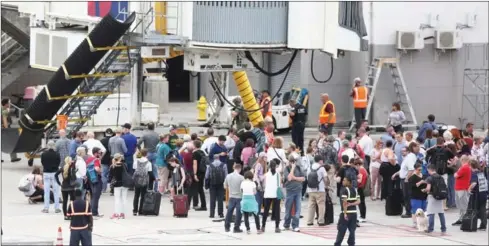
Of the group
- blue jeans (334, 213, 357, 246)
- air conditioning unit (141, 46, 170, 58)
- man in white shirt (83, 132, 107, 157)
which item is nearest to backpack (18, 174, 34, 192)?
man in white shirt (83, 132, 107, 157)

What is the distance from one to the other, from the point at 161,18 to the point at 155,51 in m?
0.73

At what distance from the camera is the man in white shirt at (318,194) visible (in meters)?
24.4

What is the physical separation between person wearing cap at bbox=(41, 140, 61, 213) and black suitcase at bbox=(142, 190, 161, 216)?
5.32ft

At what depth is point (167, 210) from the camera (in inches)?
1039

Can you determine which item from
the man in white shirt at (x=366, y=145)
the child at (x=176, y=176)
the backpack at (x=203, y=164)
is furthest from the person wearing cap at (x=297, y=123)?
the backpack at (x=203, y=164)

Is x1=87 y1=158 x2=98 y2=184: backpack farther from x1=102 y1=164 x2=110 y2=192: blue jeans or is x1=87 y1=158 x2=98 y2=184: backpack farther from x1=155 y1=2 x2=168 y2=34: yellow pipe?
x1=155 y1=2 x2=168 y2=34: yellow pipe

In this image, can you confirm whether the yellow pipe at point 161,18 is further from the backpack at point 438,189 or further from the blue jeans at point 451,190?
the backpack at point 438,189

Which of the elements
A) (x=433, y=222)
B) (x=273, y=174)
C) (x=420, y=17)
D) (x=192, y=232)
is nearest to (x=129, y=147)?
(x=192, y=232)

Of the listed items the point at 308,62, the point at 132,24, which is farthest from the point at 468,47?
the point at 132,24

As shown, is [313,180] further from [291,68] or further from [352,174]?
[291,68]

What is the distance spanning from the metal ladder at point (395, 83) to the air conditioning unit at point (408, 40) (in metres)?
0.43

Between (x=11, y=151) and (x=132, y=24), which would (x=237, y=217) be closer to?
(x=132, y=24)

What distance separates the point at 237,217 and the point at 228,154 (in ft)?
10.7

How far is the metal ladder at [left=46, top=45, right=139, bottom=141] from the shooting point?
100 ft
